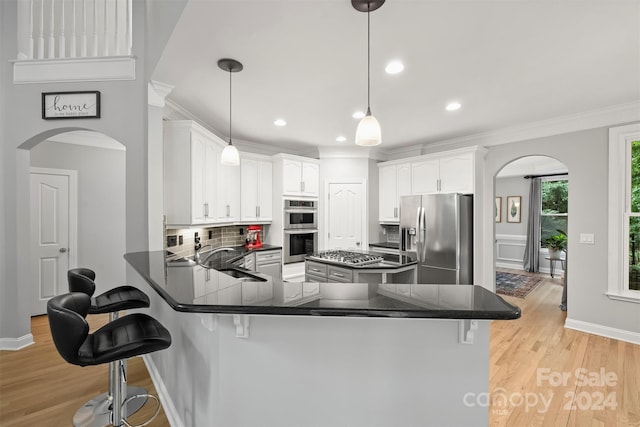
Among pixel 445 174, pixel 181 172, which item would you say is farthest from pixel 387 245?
pixel 181 172

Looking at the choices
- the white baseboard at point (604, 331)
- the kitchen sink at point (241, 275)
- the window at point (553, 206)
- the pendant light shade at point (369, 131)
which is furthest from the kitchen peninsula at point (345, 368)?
the window at point (553, 206)

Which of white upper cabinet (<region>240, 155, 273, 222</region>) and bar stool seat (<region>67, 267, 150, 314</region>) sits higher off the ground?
white upper cabinet (<region>240, 155, 273, 222</region>)

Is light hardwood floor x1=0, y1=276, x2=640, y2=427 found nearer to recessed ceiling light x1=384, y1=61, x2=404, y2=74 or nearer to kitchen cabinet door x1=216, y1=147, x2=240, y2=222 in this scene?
kitchen cabinet door x1=216, y1=147, x2=240, y2=222

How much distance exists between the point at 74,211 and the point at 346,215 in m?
4.04

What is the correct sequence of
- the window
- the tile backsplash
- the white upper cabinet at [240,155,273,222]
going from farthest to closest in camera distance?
1. the window
2. the white upper cabinet at [240,155,273,222]
3. the tile backsplash

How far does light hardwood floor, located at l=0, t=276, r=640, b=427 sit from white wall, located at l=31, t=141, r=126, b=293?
1.06 meters

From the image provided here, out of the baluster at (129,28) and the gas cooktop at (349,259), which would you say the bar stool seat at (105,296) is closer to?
the gas cooktop at (349,259)

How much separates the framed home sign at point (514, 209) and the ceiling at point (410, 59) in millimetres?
4687

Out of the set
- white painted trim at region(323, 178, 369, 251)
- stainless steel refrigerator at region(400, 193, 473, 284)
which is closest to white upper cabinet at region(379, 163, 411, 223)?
white painted trim at region(323, 178, 369, 251)

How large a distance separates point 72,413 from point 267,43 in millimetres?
2894

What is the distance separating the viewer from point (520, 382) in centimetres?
248

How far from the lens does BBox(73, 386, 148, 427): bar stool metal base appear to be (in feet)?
6.41

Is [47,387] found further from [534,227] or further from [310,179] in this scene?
[534,227]

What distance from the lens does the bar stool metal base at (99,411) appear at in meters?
1.95
